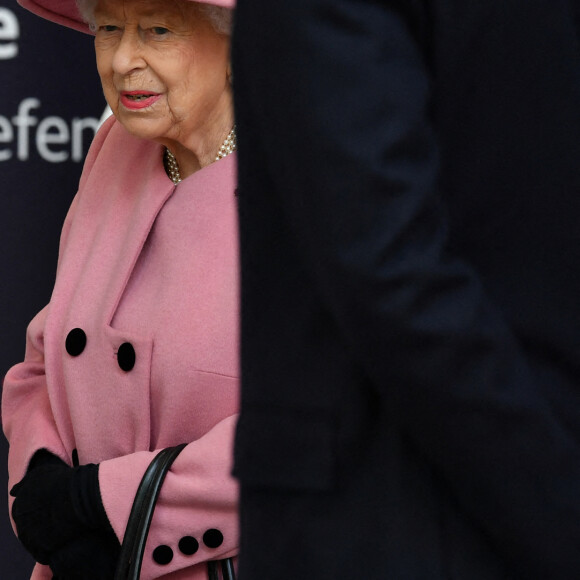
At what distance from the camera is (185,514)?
6.46 ft

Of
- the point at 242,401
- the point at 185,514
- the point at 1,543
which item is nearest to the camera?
the point at 242,401

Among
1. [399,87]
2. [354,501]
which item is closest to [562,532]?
[354,501]

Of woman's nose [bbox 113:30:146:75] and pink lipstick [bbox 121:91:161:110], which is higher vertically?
woman's nose [bbox 113:30:146:75]

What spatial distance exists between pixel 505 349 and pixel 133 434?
1.18 meters

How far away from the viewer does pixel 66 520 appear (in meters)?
1.99

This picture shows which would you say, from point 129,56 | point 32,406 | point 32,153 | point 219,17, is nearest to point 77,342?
point 32,406

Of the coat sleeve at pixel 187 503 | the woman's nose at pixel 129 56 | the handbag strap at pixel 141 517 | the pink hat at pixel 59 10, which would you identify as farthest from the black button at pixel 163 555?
the pink hat at pixel 59 10

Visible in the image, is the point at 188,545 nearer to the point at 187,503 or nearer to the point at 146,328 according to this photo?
the point at 187,503

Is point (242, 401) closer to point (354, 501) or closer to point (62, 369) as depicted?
point (354, 501)

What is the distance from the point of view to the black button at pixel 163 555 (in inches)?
77.7

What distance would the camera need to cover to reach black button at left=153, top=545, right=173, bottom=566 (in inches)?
77.7

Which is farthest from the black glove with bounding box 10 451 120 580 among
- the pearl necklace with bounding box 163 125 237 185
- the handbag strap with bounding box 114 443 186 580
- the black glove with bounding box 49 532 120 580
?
the pearl necklace with bounding box 163 125 237 185

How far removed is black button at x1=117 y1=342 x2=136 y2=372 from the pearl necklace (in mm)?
353

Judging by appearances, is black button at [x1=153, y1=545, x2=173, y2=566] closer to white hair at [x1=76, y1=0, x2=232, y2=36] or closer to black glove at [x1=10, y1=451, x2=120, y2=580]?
black glove at [x1=10, y1=451, x2=120, y2=580]
